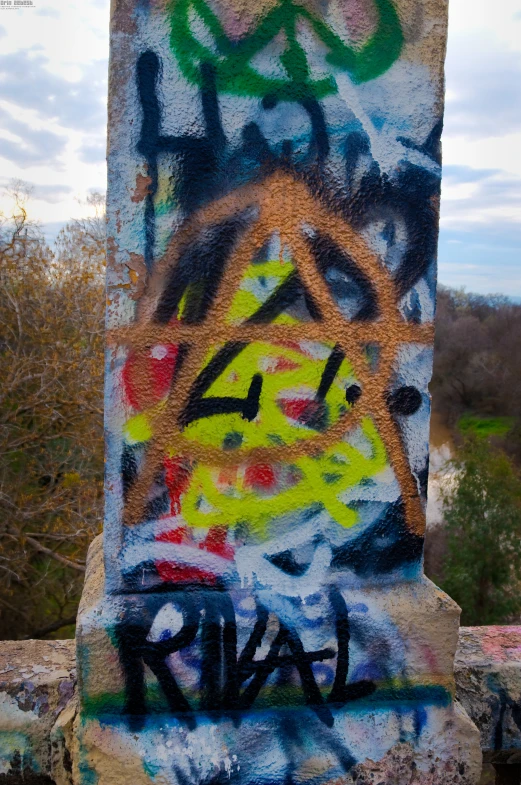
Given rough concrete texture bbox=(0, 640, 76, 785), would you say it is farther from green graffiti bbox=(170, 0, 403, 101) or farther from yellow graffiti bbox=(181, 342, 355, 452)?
green graffiti bbox=(170, 0, 403, 101)

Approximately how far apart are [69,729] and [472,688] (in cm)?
107

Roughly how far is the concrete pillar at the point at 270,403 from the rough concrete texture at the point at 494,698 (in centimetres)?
26

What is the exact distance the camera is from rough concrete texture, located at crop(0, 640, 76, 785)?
161cm

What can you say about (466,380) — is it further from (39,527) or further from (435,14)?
(435,14)

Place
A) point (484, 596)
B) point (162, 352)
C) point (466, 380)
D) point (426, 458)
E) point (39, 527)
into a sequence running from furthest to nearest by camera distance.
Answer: point (466, 380), point (484, 596), point (39, 527), point (426, 458), point (162, 352)

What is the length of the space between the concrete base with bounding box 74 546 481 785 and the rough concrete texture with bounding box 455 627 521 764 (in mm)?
255

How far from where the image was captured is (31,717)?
5.36 ft

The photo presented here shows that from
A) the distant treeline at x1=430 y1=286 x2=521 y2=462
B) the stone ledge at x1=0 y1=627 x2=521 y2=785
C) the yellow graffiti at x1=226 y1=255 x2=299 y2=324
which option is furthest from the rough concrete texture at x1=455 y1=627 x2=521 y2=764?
Answer: the distant treeline at x1=430 y1=286 x2=521 y2=462

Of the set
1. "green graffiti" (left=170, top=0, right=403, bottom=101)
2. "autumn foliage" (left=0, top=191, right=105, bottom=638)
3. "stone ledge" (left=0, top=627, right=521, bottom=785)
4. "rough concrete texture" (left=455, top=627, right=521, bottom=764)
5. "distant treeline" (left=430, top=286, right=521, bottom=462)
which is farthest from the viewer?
"distant treeline" (left=430, top=286, right=521, bottom=462)

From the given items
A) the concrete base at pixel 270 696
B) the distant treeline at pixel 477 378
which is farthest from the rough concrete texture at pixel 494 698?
the distant treeline at pixel 477 378

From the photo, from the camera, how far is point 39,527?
9.86 m

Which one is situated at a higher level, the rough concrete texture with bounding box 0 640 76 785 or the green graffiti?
the green graffiti

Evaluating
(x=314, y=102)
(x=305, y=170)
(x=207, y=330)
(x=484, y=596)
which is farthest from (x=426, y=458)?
(x=484, y=596)

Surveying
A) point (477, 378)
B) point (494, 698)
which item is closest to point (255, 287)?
point (494, 698)
